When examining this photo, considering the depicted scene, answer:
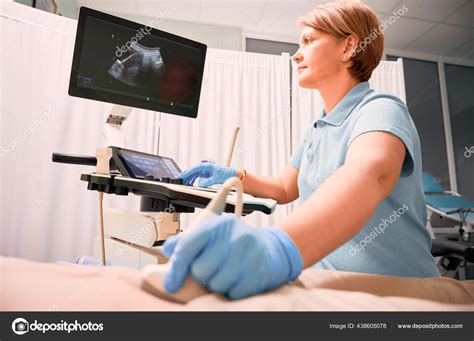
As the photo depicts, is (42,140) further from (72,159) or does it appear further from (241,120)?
(241,120)

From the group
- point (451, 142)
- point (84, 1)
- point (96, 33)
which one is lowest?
point (96, 33)

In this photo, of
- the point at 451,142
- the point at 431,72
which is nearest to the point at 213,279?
the point at 451,142

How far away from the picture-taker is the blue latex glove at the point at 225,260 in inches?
14.2

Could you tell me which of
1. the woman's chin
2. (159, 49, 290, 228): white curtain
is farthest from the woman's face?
(159, 49, 290, 228): white curtain

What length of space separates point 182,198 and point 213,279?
1.86 feet

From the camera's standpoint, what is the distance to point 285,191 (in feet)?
4.37

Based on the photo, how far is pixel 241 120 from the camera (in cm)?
274

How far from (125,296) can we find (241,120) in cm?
244

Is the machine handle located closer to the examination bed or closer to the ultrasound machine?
the ultrasound machine

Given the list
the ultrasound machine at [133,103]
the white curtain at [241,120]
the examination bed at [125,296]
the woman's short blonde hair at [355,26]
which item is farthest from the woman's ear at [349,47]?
the white curtain at [241,120]

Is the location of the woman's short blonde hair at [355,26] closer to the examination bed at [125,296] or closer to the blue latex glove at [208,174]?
the blue latex glove at [208,174]

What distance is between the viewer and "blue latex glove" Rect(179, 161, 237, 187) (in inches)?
49.7

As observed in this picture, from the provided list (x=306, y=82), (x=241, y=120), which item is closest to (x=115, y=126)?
(x=306, y=82)
